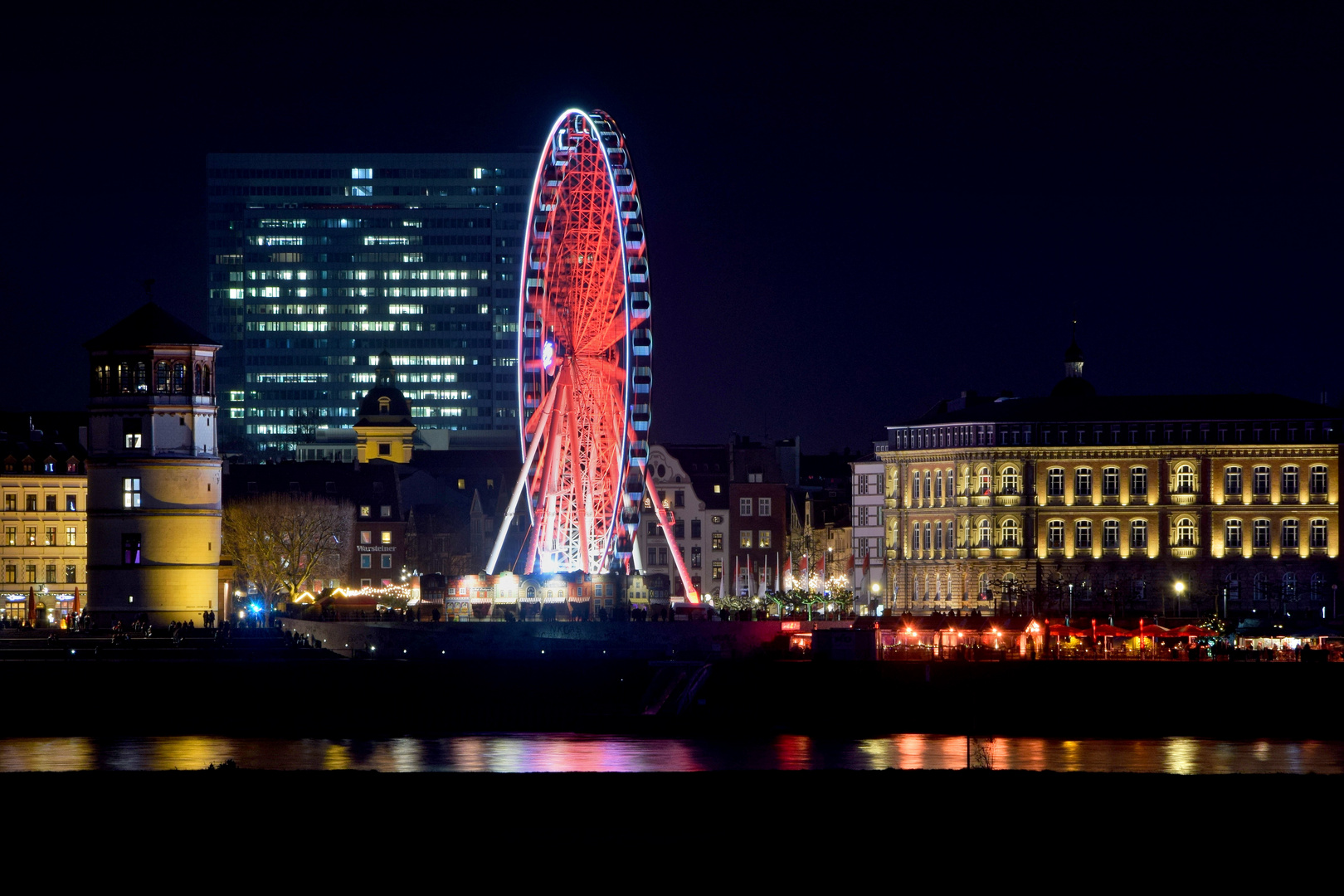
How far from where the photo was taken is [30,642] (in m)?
105

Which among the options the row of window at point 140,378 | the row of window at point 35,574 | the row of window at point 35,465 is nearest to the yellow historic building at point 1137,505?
the row of window at point 35,574

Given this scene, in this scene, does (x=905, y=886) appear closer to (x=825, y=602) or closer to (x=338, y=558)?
(x=825, y=602)

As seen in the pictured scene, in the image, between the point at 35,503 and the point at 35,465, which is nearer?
the point at 35,503

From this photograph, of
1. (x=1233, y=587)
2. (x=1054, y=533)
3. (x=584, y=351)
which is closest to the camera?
(x=584, y=351)

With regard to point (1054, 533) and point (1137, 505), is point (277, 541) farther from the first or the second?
point (1137, 505)

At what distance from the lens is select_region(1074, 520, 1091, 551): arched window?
153250 mm

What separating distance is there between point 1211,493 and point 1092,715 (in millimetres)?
57440

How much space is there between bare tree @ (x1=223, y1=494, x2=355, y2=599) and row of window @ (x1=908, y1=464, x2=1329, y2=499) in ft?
135

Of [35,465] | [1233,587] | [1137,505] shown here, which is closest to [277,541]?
[35,465]

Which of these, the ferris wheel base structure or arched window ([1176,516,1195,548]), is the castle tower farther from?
arched window ([1176,516,1195,548])

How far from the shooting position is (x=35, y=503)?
14438 cm

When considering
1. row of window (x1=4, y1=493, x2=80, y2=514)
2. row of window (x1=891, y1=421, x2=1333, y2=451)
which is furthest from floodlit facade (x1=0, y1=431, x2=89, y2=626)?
row of window (x1=891, y1=421, x2=1333, y2=451)

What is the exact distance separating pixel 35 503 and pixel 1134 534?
69.2 m

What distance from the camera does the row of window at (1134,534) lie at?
150 meters
